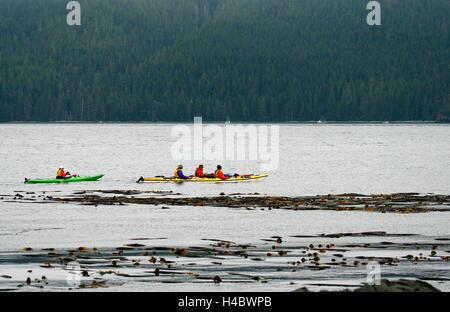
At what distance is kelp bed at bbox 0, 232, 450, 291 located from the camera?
23.1 meters

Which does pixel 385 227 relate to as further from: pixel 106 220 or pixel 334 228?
pixel 106 220

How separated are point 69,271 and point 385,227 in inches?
649

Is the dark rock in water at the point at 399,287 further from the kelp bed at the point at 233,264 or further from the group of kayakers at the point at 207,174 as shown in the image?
the group of kayakers at the point at 207,174

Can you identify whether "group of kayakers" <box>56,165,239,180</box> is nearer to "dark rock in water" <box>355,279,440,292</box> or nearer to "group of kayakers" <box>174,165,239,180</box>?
"group of kayakers" <box>174,165,239,180</box>

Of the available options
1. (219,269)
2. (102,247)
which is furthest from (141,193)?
(219,269)

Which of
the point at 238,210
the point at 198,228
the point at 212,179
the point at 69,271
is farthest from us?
the point at 212,179

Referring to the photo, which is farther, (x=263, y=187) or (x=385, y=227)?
(x=263, y=187)

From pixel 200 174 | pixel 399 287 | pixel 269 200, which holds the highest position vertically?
pixel 200 174

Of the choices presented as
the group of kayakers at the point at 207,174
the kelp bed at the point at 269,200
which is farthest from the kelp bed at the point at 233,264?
the group of kayakers at the point at 207,174

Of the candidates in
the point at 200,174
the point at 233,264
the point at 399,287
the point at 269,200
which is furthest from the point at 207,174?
the point at 399,287

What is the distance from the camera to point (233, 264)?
26.5m

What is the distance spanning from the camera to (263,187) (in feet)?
210

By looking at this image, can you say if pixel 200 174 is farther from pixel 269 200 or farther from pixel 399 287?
pixel 399 287

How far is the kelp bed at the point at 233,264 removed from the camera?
23141 millimetres
